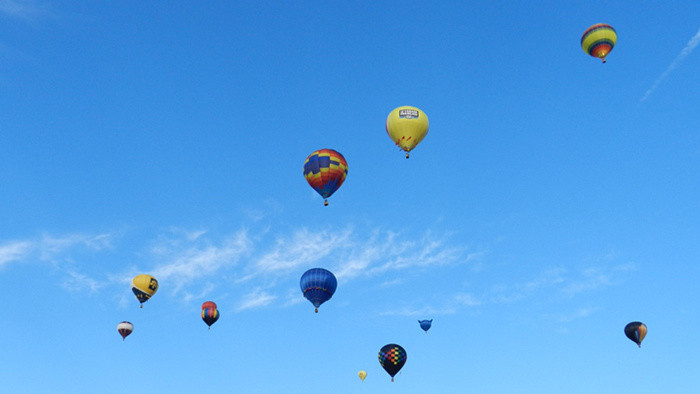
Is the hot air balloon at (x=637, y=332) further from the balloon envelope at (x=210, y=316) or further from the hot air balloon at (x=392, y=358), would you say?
the balloon envelope at (x=210, y=316)

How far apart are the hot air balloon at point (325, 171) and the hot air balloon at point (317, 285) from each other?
7296mm

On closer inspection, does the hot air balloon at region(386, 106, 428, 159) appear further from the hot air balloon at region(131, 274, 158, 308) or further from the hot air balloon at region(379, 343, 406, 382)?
the hot air balloon at region(131, 274, 158, 308)

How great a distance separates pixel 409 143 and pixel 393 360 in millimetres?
23405

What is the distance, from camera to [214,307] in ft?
259

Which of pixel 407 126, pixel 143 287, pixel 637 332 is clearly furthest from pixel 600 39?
pixel 143 287

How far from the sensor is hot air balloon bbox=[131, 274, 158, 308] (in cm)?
7350

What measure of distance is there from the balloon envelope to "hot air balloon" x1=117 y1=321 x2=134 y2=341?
1053 centimetres

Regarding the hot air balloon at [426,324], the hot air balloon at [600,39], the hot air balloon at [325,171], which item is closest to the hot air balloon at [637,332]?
the hot air balloon at [426,324]

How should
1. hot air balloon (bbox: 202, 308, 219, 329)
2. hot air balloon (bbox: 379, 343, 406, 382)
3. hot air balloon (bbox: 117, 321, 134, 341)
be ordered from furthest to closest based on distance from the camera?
hot air balloon (bbox: 117, 321, 134, 341) < hot air balloon (bbox: 202, 308, 219, 329) < hot air balloon (bbox: 379, 343, 406, 382)

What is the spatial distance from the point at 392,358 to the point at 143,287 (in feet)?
97.6

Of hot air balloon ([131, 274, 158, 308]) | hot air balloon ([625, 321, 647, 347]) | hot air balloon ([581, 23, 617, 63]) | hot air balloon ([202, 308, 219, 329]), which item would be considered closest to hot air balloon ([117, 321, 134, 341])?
hot air balloon ([131, 274, 158, 308])

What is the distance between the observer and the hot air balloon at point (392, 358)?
65062 mm

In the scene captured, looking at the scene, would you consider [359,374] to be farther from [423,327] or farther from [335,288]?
[335,288]

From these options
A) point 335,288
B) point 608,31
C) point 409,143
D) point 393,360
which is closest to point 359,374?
point 393,360
